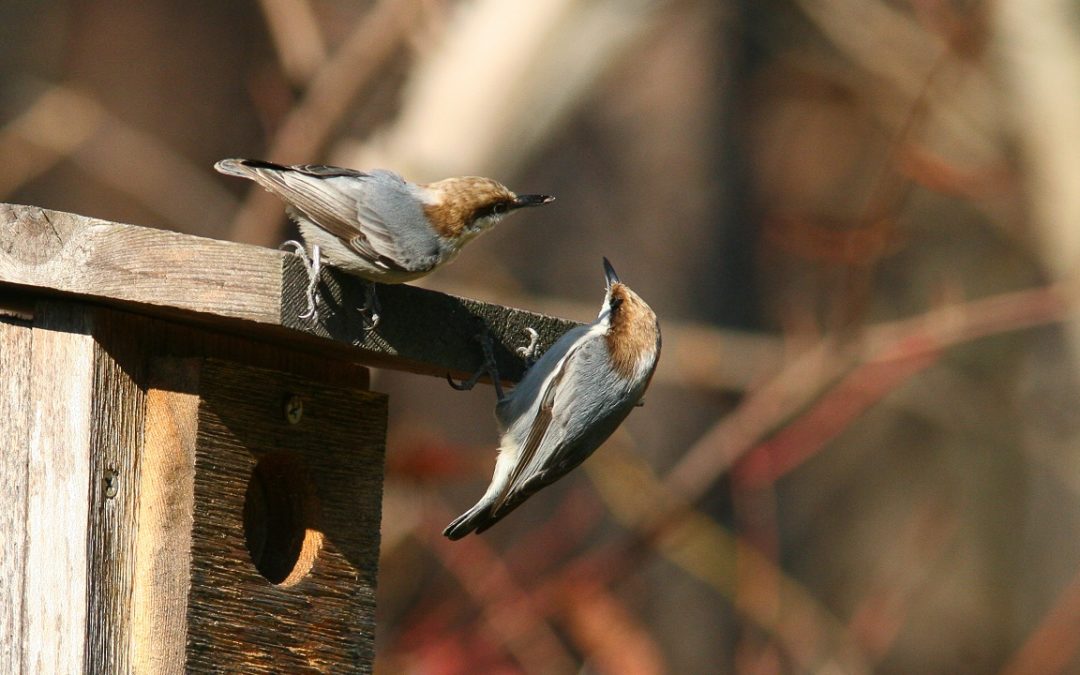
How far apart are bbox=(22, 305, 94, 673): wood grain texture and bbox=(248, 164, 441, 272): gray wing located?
499 millimetres

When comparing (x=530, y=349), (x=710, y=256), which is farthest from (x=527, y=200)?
(x=710, y=256)

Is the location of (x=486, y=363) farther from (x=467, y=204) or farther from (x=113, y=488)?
(x=113, y=488)

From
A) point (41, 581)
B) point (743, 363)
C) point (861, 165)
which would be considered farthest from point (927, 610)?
point (41, 581)

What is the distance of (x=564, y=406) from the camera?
3.18 metres

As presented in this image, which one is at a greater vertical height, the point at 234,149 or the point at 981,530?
the point at 234,149

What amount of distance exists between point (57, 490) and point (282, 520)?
1.67ft

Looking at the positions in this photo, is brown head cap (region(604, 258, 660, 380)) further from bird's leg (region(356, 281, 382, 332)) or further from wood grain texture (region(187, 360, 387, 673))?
bird's leg (region(356, 281, 382, 332))

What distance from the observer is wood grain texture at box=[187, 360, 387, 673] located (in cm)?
249

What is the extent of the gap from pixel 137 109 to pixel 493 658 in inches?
202

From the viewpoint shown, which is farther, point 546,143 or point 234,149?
point 234,149

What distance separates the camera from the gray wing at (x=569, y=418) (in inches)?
124

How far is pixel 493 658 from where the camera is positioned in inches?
195

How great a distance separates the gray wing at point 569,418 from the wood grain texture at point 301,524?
17.1 inches

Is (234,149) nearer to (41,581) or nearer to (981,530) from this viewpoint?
(981,530)
